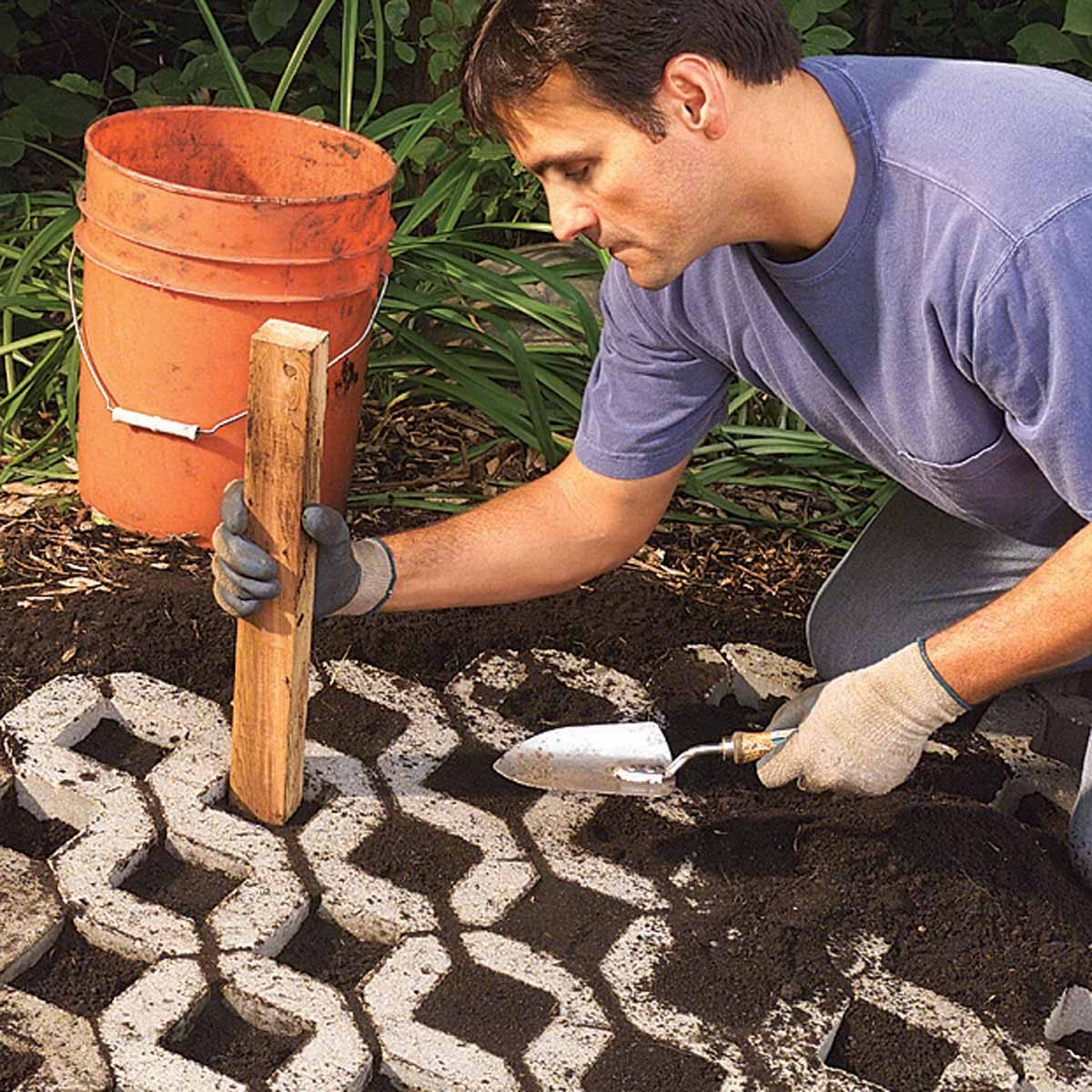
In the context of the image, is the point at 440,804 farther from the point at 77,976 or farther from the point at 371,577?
the point at 77,976

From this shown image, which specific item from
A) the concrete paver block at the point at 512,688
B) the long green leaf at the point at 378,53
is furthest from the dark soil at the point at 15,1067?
the long green leaf at the point at 378,53

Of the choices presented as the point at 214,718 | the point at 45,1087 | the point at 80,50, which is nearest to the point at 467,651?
the point at 214,718

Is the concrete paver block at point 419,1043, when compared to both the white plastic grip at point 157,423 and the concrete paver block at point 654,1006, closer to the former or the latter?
the concrete paver block at point 654,1006

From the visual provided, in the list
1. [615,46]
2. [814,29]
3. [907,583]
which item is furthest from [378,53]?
[615,46]

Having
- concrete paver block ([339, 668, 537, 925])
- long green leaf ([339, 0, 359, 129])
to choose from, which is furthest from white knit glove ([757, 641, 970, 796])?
long green leaf ([339, 0, 359, 129])

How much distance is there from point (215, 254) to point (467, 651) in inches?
33.5

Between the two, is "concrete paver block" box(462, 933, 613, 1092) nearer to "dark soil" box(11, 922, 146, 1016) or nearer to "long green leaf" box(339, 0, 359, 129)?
"dark soil" box(11, 922, 146, 1016)

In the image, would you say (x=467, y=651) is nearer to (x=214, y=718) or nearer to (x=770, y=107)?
(x=214, y=718)

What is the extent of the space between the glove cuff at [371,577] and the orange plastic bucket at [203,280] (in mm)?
670

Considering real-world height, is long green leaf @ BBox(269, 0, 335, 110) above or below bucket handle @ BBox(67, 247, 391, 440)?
above

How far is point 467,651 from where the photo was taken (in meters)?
3.03

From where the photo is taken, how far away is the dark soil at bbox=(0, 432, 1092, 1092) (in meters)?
2.27

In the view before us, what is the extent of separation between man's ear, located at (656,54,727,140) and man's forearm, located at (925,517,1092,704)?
29.5 inches

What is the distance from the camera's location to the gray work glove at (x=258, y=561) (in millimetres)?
2260
